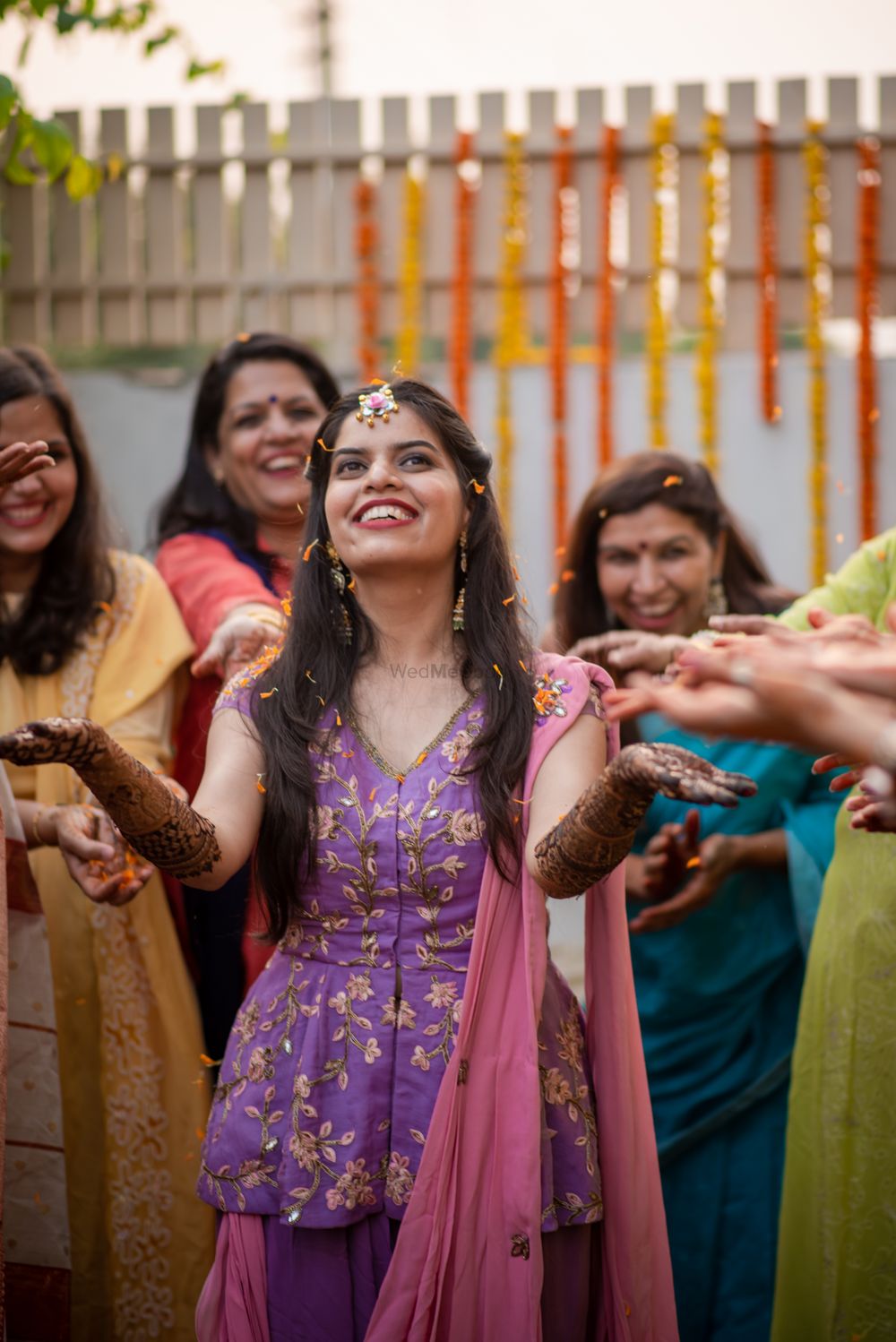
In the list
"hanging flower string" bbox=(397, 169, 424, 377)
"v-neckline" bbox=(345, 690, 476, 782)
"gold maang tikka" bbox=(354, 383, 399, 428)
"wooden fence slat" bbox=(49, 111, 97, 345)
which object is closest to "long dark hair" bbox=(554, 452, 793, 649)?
"gold maang tikka" bbox=(354, 383, 399, 428)

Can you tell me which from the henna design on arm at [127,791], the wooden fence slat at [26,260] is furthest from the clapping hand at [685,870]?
the wooden fence slat at [26,260]

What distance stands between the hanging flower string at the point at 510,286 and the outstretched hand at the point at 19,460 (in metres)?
4.77

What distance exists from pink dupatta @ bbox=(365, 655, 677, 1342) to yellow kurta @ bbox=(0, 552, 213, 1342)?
3.67ft

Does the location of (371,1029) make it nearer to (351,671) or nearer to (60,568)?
(351,671)

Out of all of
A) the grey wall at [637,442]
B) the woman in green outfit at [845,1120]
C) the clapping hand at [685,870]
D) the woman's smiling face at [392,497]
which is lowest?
the woman in green outfit at [845,1120]

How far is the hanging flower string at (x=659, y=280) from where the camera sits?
7.19 metres

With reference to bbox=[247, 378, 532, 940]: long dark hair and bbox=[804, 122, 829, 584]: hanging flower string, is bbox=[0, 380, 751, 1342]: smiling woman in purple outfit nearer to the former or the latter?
Answer: bbox=[247, 378, 532, 940]: long dark hair

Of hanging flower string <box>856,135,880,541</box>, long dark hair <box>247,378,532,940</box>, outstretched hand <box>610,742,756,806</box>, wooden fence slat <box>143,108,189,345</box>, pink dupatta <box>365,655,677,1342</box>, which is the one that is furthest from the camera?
wooden fence slat <box>143,108,189,345</box>

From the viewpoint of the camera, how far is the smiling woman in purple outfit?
2.26 m

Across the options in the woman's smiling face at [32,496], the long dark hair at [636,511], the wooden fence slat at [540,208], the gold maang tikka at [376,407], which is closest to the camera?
the gold maang tikka at [376,407]

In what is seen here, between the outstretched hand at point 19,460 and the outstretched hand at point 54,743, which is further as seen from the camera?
the outstretched hand at point 19,460

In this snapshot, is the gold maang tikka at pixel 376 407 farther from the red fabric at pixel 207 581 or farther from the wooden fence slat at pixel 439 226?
the wooden fence slat at pixel 439 226

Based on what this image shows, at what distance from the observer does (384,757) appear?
2.49 meters

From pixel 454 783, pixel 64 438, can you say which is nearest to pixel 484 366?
pixel 64 438
